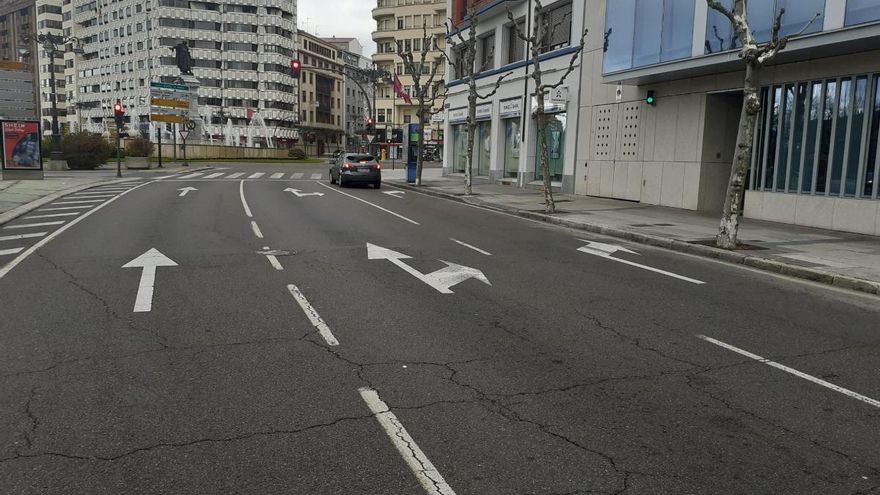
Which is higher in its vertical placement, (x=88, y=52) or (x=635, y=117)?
(x=88, y=52)

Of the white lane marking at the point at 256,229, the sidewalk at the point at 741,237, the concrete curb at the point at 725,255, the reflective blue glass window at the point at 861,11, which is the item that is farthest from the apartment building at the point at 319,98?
the reflective blue glass window at the point at 861,11

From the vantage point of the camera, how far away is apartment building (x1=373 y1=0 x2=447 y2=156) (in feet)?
306

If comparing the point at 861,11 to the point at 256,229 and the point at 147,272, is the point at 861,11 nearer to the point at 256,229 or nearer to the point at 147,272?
the point at 256,229

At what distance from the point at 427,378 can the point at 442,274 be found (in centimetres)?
455

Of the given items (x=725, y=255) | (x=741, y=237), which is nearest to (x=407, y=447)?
(x=725, y=255)

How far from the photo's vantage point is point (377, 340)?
6.43 m

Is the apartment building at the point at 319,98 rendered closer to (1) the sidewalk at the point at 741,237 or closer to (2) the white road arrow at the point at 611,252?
(1) the sidewalk at the point at 741,237

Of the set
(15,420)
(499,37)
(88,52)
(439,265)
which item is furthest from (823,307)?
(88,52)

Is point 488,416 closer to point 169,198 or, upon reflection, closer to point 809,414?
point 809,414

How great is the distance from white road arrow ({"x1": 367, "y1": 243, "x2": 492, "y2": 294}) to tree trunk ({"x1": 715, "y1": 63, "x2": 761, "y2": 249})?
5413 millimetres

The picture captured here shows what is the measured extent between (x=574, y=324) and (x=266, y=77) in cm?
10630

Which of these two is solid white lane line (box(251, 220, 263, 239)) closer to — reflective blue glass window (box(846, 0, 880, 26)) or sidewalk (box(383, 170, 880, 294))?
sidewalk (box(383, 170, 880, 294))

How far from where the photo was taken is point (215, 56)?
10306 centimetres

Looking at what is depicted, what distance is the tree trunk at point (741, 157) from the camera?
40.0ft
